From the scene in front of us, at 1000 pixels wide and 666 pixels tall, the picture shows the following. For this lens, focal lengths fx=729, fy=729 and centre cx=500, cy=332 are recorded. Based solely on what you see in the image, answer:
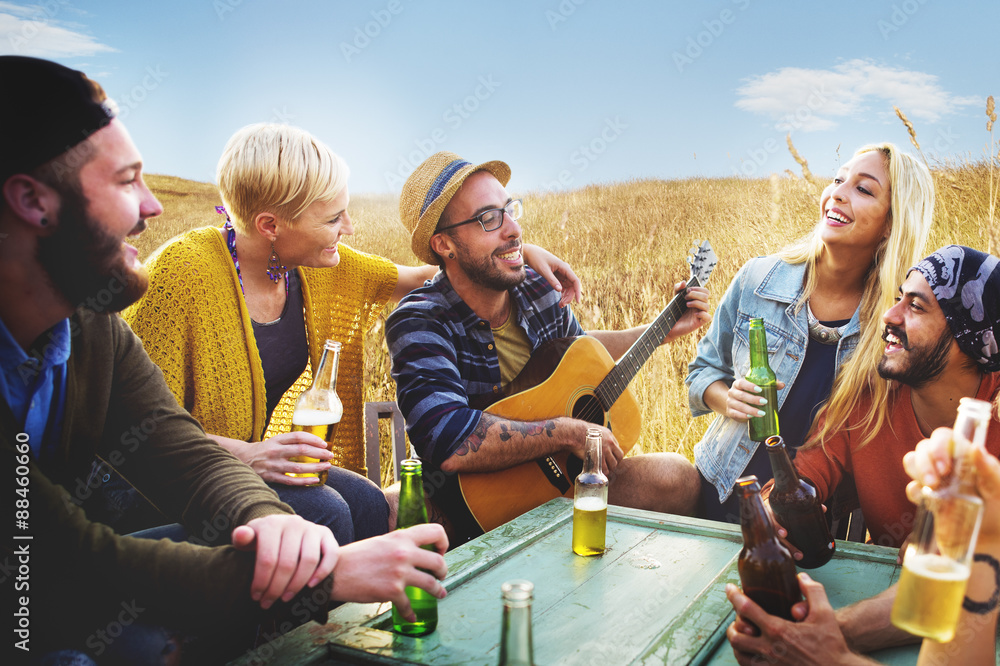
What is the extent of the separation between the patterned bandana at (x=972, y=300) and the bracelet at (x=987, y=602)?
4.16ft

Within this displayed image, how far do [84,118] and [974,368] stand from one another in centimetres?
262

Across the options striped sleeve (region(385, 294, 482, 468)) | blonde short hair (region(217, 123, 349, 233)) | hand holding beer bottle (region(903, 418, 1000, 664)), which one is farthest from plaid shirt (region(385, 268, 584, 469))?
hand holding beer bottle (region(903, 418, 1000, 664))

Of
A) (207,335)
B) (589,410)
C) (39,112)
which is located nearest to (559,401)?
(589,410)

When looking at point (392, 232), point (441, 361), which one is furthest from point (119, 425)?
point (392, 232)

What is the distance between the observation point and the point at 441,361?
2.94 metres

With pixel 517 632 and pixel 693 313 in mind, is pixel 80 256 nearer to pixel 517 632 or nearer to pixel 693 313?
pixel 517 632

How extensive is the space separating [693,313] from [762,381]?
0.88 m

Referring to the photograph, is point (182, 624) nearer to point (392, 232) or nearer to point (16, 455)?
point (16, 455)

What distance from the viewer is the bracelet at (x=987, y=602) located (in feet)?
4.16

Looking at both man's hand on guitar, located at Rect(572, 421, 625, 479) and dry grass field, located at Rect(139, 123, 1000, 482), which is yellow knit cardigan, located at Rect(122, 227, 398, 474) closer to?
man's hand on guitar, located at Rect(572, 421, 625, 479)

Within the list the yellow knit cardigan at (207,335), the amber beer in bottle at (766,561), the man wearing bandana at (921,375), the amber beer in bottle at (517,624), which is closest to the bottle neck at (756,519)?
the amber beer in bottle at (766,561)

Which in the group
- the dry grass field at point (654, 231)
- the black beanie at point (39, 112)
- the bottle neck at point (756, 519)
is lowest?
the dry grass field at point (654, 231)

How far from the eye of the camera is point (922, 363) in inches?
92.8

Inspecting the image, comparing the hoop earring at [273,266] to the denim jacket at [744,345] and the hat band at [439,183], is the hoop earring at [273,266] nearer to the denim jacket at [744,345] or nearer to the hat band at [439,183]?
the hat band at [439,183]
